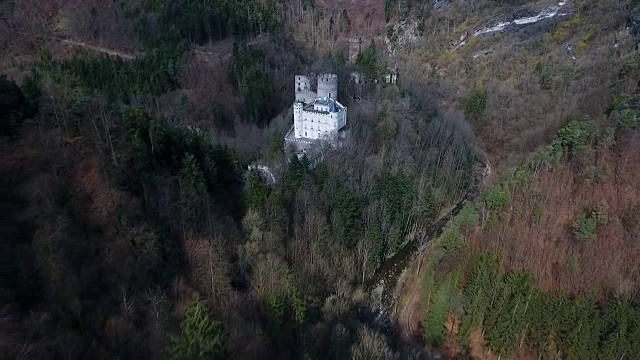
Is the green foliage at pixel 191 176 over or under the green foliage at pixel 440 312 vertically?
over

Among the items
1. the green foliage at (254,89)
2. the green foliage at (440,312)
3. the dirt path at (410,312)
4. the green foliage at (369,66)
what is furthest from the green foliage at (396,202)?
the green foliage at (369,66)

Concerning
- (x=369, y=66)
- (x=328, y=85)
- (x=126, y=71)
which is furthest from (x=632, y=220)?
(x=126, y=71)

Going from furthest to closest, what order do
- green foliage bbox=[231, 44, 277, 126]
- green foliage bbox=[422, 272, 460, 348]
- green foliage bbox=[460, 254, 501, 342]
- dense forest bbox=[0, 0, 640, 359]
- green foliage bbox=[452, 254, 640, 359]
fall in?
green foliage bbox=[231, 44, 277, 126] < green foliage bbox=[422, 272, 460, 348] < green foliage bbox=[460, 254, 501, 342] < green foliage bbox=[452, 254, 640, 359] < dense forest bbox=[0, 0, 640, 359]

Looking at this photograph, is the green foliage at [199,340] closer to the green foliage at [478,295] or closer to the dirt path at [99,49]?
the green foliage at [478,295]

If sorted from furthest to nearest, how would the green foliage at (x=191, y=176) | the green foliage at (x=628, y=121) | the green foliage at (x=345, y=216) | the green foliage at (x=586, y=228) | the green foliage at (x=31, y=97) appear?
the green foliage at (x=628, y=121) → the green foliage at (x=345, y=216) → the green foliage at (x=586, y=228) → the green foliage at (x=191, y=176) → the green foliage at (x=31, y=97)

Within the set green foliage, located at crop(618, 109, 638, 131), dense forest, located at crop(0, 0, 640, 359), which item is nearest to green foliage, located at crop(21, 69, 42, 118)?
dense forest, located at crop(0, 0, 640, 359)

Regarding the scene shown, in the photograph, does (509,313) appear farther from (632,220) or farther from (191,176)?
(191,176)

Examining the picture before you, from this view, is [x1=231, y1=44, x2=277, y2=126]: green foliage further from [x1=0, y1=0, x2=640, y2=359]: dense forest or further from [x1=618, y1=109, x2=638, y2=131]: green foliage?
[x1=618, y1=109, x2=638, y2=131]: green foliage
